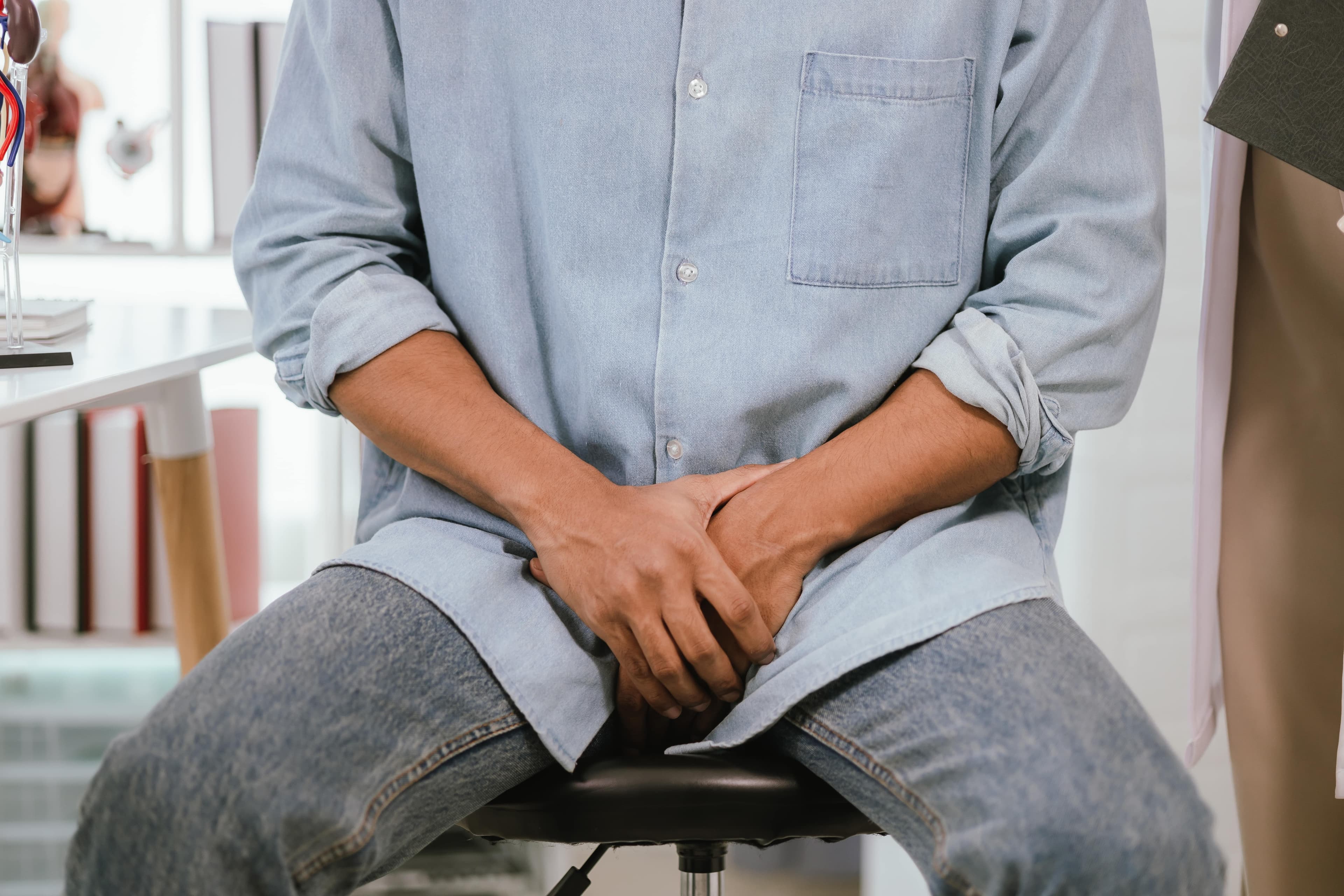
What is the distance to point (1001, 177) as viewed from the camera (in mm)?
884

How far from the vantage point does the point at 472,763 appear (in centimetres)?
67

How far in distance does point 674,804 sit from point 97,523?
1.60m

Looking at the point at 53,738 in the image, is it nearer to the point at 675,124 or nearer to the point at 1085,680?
the point at 675,124

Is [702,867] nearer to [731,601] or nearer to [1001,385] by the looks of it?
[731,601]

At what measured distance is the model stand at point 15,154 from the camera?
983 millimetres

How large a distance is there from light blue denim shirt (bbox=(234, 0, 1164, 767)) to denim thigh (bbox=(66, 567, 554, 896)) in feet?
0.34

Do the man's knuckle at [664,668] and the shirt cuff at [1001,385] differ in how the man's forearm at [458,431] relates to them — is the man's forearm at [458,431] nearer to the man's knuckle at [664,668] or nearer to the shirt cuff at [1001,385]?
the man's knuckle at [664,668]

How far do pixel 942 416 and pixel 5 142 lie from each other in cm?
83

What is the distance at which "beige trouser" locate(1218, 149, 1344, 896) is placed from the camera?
0.93m

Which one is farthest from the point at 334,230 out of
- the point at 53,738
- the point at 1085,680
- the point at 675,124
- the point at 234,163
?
the point at 53,738

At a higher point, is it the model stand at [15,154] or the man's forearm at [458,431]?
the model stand at [15,154]

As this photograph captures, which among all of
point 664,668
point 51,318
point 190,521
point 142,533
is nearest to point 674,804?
point 664,668

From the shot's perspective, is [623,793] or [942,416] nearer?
[623,793]

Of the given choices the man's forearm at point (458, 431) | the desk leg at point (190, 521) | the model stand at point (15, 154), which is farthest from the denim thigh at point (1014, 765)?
the desk leg at point (190, 521)
